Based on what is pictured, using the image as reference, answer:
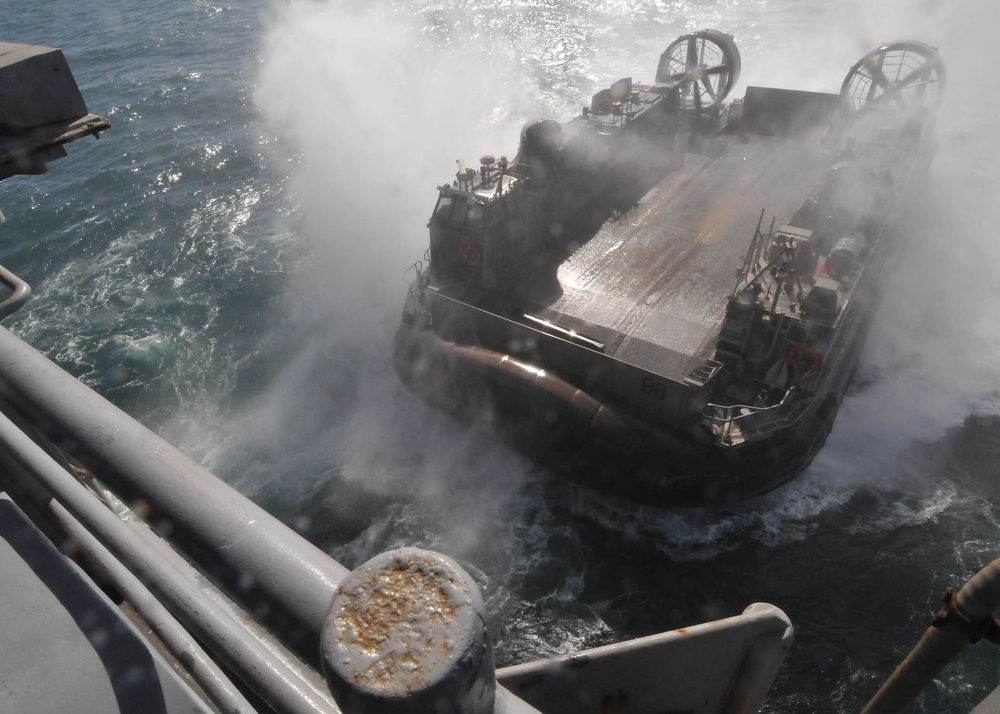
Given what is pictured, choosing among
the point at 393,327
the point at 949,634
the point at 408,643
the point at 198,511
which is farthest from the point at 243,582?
the point at 393,327

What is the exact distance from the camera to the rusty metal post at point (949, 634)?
3.55 m

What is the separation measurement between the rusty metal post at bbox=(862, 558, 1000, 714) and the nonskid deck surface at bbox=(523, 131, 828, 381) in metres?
8.26

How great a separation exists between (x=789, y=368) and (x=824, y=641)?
4.93m

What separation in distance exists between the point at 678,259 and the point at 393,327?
8.05 metres

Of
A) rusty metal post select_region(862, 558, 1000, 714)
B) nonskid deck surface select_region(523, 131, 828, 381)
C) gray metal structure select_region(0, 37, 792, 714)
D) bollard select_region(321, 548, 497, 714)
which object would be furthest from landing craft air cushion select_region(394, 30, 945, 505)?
bollard select_region(321, 548, 497, 714)

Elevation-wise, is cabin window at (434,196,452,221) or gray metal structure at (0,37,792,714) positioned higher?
gray metal structure at (0,37,792,714)

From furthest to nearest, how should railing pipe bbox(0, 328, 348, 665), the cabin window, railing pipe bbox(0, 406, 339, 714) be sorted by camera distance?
the cabin window
railing pipe bbox(0, 406, 339, 714)
railing pipe bbox(0, 328, 348, 665)

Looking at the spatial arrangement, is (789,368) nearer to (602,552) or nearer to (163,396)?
(602,552)

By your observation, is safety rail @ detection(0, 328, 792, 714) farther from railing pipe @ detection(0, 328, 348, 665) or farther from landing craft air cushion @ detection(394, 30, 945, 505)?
landing craft air cushion @ detection(394, 30, 945, 505)

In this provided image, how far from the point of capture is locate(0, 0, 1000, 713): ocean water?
40.1 ft

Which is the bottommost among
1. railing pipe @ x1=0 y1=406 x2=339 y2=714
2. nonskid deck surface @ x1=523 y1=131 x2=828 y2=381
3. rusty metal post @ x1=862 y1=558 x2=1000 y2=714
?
nonskid deck surface @ x1=523 y1=131 x2=828 y2=381

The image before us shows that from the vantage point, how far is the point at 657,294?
1452 cm

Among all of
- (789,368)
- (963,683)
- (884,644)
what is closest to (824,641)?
(884,644)

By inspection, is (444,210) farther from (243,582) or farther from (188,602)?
(243,582)
